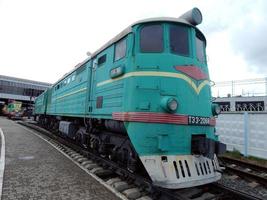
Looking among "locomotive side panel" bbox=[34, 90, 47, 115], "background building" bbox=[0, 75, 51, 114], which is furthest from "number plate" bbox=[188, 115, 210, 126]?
"background building" bbox=[0, 75, 51, 114]

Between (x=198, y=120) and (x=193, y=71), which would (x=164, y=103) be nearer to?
(x=198, y=120)

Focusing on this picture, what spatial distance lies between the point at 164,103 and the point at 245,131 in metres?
6.61

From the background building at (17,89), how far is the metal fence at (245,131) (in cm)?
6430

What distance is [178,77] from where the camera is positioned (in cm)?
536

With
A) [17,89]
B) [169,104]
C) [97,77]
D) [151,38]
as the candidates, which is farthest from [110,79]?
[17,89]

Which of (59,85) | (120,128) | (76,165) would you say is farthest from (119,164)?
(59,85)

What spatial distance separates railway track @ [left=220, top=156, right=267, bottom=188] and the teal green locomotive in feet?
5.24

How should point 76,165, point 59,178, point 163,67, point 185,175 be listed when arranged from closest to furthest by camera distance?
point 185,175, point 163,67, point 59,178, point 76,165

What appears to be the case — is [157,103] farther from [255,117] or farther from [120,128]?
[255,117]

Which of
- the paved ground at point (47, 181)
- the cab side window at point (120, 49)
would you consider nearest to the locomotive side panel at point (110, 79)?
the cab side window at point (120, 49)

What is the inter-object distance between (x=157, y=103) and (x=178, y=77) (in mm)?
771

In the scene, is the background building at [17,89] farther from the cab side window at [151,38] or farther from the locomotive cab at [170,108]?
the locomotive cab at [170,108]

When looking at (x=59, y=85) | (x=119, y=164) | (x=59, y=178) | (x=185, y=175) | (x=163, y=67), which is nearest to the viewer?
(x=185, y=175)

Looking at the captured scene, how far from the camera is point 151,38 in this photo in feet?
18.3
